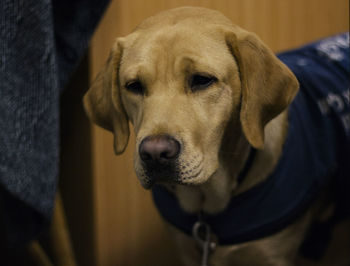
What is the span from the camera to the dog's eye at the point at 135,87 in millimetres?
1038

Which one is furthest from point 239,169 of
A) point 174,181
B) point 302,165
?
point 174,181

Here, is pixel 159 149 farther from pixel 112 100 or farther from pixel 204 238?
pixel 204 238

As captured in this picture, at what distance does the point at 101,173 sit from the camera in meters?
1.32

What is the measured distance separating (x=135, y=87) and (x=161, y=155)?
0.22 metres

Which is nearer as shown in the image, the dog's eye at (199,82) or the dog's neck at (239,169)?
the dog's eye at (199,82)

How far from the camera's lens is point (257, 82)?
1016 millimetres

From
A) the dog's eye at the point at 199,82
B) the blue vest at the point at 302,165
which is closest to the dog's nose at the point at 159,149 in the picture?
the dog's eye at the point at 199,82

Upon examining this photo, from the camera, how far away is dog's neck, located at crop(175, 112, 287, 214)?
45.1 inches

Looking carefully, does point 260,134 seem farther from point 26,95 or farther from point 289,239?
point 26,95

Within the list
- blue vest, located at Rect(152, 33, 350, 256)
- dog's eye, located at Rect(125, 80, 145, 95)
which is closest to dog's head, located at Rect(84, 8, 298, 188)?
dog's eye, located at Rect(125, 80, 145, 95)

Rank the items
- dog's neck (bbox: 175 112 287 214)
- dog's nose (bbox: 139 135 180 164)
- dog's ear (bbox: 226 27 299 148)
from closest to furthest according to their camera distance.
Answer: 1. dog's nose (bbox: 139 135 180 164)
2. dog's ear (bbox: 226 27 299 148)
3. dog's neck (bbox: 175 112 287 214)

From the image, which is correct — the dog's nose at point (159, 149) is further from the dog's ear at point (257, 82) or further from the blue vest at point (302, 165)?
the blue vest at point (302, 165)

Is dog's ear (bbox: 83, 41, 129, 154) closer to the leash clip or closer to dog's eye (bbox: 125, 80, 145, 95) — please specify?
dog's eye (bbox: 125, 80, 145, 95)

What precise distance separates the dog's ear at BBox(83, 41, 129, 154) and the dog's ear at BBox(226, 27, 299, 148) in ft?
0.89
